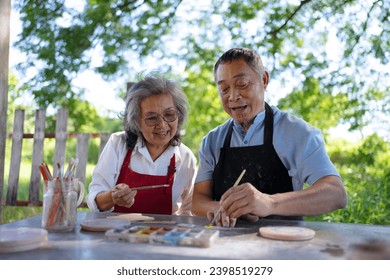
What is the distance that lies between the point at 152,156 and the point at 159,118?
0.28 metres

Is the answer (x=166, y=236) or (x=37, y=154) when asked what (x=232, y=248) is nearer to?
(x=166, y=236)

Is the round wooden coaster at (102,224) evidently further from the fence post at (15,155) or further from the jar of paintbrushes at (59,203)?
the fence post at (15,155)

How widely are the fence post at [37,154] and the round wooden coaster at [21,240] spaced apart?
3216 mm

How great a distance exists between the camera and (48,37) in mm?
4910

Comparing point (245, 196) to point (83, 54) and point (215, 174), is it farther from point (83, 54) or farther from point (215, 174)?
point (83, 54)

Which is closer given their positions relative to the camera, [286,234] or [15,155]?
[286,234]

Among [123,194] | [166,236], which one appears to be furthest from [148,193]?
[166,236]

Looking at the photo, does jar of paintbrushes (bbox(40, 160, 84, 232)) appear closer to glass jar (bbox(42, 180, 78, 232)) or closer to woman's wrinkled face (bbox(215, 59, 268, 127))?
glass jar (bbox(42, 180, 78, 232))

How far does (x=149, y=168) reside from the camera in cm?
262

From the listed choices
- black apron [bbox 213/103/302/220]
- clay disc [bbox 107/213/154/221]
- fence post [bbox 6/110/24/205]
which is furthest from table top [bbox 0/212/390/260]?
fence post [bbox 6/110/24/205]

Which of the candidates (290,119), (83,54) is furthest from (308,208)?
(83,54)

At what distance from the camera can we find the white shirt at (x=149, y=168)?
2593mm

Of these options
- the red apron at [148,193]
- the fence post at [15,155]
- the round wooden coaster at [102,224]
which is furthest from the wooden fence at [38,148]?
the round wooden coaster at [102,224]
